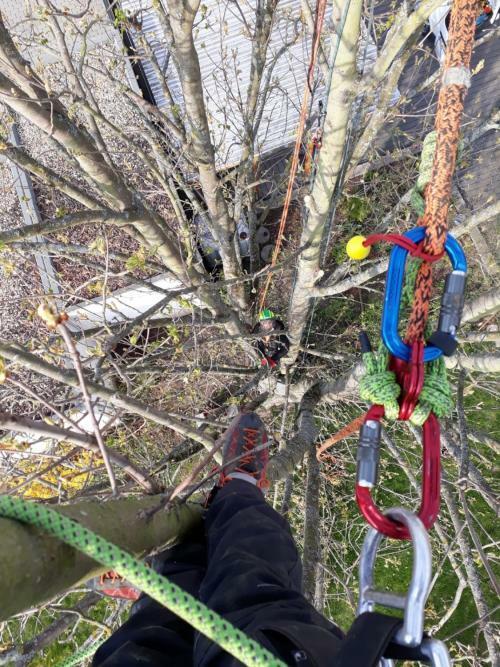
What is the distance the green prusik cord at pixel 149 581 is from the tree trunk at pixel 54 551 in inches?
1.5

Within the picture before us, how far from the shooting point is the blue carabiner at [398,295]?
123 cm

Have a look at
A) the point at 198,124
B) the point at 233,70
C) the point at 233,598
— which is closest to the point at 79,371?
the point at 233,598

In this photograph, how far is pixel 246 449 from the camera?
8.98 feet

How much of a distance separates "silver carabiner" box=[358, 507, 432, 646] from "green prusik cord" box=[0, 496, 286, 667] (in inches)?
8.3

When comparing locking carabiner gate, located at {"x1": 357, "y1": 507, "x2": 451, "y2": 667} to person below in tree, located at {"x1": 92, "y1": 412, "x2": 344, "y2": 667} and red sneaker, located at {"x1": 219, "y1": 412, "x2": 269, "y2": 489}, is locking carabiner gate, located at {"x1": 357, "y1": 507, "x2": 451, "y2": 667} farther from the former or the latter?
red sneaker, located at {"x1": 219, "y1": 412, "x2": 269, "y2": 489}

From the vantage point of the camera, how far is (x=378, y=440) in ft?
3.70

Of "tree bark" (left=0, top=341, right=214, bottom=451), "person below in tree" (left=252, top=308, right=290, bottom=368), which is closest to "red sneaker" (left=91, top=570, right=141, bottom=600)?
"tree bark" (left=0, top=341, right=214, bottom=451)

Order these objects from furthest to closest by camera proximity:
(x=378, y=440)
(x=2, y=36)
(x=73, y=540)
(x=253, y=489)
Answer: (x=253, y=489), (x=2, y=36), (x=378, y=440), (x=73, y=540)

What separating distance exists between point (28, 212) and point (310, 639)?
6.29 meters

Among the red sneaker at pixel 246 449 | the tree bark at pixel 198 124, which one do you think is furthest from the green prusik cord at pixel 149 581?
the tree bark at pixel 198 124

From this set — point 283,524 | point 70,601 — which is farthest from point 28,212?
point 283,524

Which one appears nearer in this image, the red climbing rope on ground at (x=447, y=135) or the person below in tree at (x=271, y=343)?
the red climbing rope on ground at (x=447, y=135)

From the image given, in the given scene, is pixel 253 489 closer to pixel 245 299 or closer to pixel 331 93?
pixel 331 93

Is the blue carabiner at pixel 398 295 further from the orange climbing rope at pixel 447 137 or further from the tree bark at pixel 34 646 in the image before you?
the tree bark at pixel 34 646
